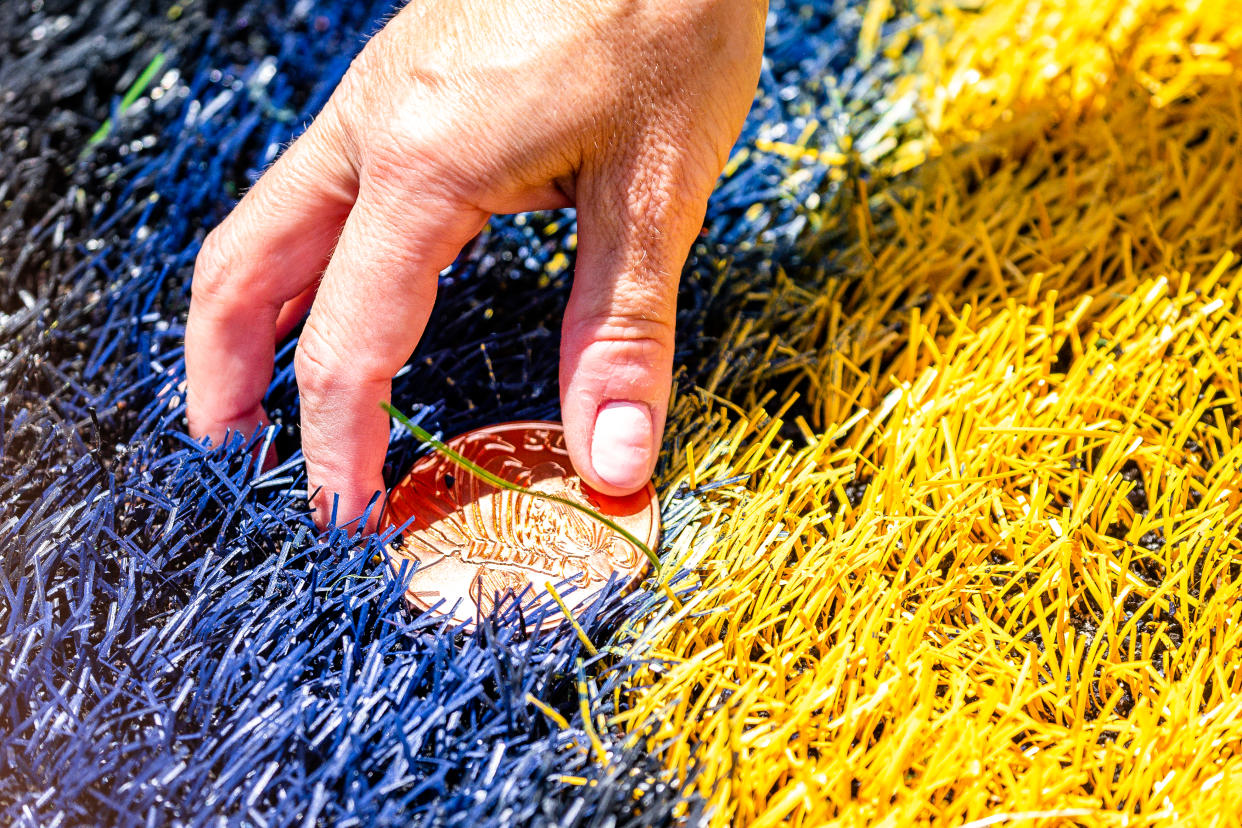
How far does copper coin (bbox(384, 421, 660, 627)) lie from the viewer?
0.93 metres

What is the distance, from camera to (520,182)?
911 mm

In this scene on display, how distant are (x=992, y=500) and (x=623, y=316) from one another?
0.46 m

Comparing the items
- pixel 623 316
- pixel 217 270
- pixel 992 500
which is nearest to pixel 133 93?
pixel 217 270

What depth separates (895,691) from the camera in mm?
866

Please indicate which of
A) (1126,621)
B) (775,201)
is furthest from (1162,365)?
(775,201)

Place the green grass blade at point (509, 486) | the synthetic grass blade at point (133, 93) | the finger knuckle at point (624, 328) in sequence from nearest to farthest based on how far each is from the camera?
the green grass blade at point (509, 486), the finger knuckle at point (624, 328), the synthetic grass blade at point (133, 93)

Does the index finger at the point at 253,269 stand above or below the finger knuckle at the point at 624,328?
above

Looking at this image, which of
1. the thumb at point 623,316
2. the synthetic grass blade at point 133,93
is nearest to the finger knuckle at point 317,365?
the thumb at point 623,316

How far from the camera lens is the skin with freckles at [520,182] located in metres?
0.88

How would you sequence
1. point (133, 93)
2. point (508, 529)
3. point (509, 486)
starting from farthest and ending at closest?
point (133, 93) → point (508, 529) → point (509, 486)

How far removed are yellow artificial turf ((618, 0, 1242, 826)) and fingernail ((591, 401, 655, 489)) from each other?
4.0 inches

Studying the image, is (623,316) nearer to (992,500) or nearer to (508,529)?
(508,529)

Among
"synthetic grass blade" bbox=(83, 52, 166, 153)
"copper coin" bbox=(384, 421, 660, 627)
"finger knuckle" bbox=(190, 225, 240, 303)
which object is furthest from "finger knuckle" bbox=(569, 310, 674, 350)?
"synthetic grass blade" bbox=(83, 52, 166, 153)

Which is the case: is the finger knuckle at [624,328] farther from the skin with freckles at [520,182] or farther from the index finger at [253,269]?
the index finger at [253,269]
